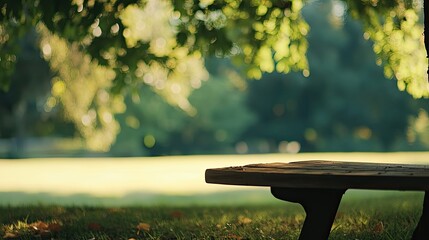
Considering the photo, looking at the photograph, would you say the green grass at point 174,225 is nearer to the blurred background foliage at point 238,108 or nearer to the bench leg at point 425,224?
the bench leg at point 425,224

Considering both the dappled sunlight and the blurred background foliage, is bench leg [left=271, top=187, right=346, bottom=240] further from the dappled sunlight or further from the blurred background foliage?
the blurred background foliage

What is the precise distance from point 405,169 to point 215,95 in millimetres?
45151

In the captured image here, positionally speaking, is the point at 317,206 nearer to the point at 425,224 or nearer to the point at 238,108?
the point at 425,224

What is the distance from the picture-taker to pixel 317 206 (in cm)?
482

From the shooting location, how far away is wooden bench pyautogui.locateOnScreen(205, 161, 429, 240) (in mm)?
4164

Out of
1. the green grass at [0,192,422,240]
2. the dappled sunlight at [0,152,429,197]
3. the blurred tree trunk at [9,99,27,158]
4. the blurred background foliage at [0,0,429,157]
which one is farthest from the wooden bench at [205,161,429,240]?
the blurred tree trunk at [9,99,27,158]

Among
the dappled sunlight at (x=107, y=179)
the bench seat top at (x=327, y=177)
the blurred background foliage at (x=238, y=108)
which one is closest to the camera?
the bench seat top at (x=327, y=177)

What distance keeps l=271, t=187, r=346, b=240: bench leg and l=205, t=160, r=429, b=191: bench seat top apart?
143mm

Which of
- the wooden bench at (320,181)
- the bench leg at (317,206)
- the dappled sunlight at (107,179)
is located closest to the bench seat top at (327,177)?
the wooden bench at (320,181)

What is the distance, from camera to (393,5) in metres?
10.3

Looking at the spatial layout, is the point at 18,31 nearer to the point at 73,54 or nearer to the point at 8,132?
the point at 73,54

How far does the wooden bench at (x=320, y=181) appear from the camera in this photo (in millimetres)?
4164

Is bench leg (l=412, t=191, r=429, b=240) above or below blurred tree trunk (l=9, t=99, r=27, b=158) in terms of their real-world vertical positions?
above

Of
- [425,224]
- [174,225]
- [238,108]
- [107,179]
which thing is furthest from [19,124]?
[425,224]
